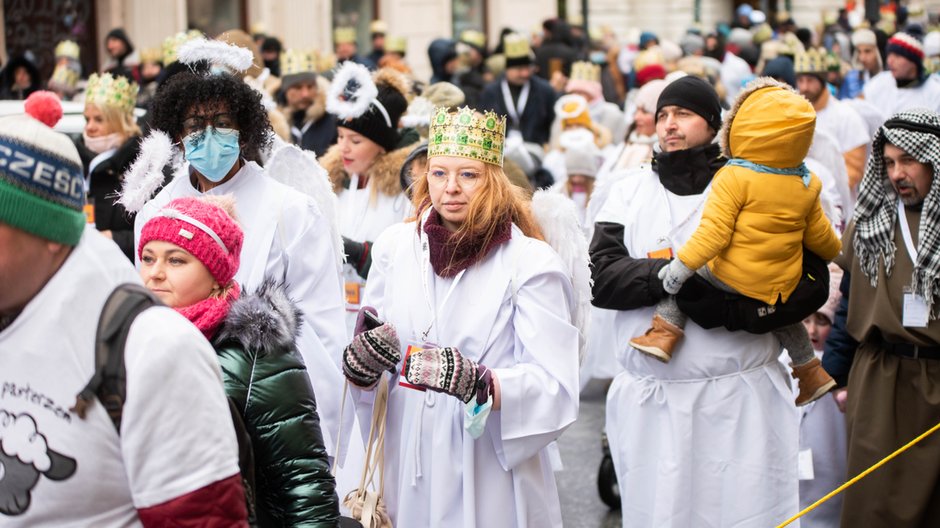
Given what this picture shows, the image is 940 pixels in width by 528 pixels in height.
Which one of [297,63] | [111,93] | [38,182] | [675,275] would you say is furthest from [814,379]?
[297,63]

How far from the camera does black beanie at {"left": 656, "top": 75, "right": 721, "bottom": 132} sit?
5301 millimetres

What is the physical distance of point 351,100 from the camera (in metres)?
6.69

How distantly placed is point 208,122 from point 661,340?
2.00 m

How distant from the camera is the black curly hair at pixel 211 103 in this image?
4918mm

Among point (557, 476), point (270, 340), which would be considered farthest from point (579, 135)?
point (270, 340)

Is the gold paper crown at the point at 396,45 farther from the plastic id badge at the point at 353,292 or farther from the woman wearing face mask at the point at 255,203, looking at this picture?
the woman wearing face mask at the point at 255,203

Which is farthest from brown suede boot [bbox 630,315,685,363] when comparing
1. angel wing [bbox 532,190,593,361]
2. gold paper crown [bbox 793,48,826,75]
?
gold paper crown [bbox 793,48,826,75]

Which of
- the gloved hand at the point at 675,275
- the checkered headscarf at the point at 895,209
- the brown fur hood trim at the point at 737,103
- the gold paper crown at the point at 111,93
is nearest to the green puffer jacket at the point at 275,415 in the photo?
the gloved hand at the point at 675,275

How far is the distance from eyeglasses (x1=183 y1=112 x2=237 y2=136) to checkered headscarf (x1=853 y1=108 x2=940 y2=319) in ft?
8.82

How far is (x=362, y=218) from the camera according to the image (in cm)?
664

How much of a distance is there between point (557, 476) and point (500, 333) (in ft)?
11.9

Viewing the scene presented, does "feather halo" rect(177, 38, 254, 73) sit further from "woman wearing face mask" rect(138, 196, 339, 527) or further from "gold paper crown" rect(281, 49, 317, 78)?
"gold paper crown" rect(281, 49, 317, 78)

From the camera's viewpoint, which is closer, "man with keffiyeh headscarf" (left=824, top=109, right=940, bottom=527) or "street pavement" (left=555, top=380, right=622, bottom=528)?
"man with keffiyeh headscarf" (left=824, top=109, right=940, bottom=527)

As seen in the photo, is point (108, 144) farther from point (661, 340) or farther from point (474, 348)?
point (474, 348)
